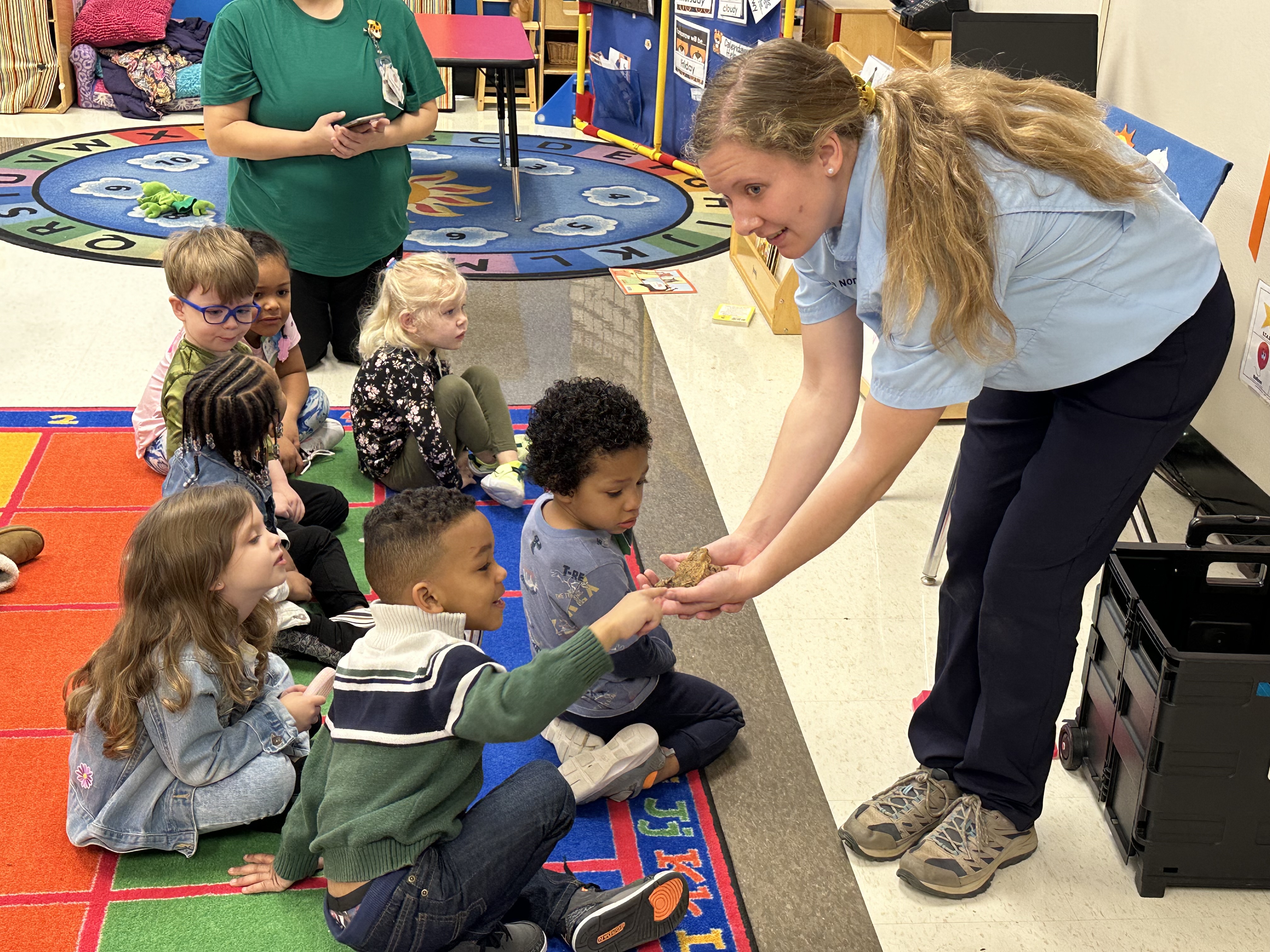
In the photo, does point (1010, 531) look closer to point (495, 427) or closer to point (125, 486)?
point (495, 427)

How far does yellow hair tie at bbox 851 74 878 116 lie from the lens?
1.53 metres

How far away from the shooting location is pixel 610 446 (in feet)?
6.62

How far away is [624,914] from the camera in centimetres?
185

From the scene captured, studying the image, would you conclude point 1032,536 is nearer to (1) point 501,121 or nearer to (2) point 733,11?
(2) point 733,11

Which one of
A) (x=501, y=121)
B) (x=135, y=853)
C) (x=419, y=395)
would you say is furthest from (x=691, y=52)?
(x=135, y=853)

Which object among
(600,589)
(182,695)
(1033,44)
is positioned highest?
(1033,44)

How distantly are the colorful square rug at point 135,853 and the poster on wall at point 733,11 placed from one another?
13.5ft

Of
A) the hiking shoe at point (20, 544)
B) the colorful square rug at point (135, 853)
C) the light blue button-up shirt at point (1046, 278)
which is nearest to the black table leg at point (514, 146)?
the colorful square rug at point (135, 853)

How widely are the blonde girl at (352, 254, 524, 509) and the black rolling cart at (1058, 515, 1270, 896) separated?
161 cm

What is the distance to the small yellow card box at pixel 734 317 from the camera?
4652 mm

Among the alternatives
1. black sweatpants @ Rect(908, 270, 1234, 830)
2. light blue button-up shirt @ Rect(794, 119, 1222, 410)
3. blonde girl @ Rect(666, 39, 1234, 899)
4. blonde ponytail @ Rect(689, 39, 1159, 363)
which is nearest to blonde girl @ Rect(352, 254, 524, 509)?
blonde girl @ Rect(666, 39, 1234, 899)

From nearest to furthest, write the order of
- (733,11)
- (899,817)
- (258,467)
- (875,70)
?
(899,817) → (258,467) → (875,70) → (733,11)

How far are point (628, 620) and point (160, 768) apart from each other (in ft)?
2.96

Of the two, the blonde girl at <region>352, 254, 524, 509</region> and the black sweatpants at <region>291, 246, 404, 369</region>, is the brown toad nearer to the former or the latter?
the blonde girl at <region>352, 254, 524, 509</region>
